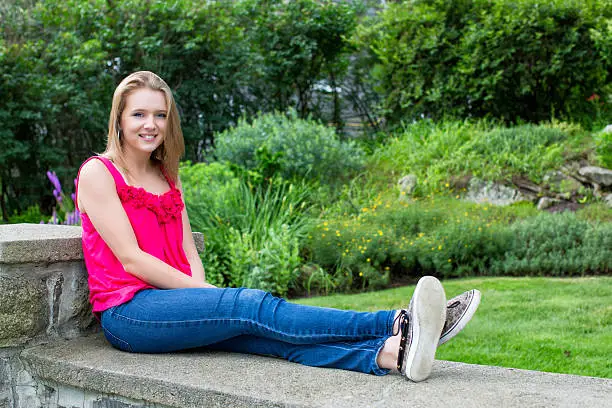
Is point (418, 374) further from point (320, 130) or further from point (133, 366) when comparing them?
point (320, 130)

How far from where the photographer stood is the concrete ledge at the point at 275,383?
1.94 meters

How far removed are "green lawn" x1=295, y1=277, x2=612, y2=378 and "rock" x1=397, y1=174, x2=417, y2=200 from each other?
2.17 m

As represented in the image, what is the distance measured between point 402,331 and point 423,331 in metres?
0.09

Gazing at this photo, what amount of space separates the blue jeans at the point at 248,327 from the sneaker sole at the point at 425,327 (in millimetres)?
133

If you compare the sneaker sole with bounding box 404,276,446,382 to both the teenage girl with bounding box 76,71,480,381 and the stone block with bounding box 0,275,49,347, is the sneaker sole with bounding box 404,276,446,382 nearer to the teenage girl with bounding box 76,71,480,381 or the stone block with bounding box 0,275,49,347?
the teenage girl with bounding box 76,71,480,381

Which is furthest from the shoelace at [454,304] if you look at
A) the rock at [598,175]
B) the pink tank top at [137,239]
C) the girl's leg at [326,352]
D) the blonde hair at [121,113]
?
the rock at [598,175]

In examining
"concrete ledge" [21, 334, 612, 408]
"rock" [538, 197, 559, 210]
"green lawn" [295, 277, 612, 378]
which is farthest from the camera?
"rock" [538, 197, 559, 210]

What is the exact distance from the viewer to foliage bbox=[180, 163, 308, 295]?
19.4ft

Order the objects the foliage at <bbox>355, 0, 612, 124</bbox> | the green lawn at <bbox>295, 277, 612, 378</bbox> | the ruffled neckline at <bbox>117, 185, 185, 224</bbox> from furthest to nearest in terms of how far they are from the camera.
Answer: the foliage at <bbox>355, 0, 612, 124</bbox> < the green lawn at <bbox>295, 277, 612, 378</bbox> < the ruffled neckline at <bbox>117, 185, 185, 224</bbox>

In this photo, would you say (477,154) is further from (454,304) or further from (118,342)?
(118,342)

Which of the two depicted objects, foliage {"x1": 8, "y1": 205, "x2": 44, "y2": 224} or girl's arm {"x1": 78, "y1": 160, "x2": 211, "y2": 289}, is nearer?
girl's arm {"x1": 78, "y1": 160, "x2": 211, "y2": 289}

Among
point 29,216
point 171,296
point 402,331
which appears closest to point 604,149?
point 402,331

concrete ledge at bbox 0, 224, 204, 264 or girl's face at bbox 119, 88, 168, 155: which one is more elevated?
girl's face at bbox 119, 88, 168, 155

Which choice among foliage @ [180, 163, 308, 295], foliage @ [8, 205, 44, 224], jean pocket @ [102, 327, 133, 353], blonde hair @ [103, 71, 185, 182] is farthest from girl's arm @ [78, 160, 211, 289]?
foliage @ [8, 205, 44, 224]
